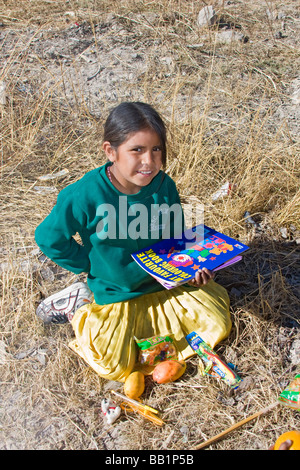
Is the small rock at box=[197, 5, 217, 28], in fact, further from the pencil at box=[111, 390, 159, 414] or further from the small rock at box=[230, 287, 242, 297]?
the pencil at box=[111, 390, 159, 414]

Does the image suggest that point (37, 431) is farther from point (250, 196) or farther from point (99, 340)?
point (250, 196)

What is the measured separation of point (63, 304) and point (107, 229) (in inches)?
24.2

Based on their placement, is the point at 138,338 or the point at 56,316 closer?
the point at 138,338

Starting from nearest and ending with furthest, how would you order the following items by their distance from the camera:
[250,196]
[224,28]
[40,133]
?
[250,196] < [40,133] < [224,28]

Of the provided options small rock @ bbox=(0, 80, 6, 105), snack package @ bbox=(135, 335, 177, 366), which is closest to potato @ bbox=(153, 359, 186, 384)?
snack package @ bbox=(135, 335, 177, 366)

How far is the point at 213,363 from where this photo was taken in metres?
2.24

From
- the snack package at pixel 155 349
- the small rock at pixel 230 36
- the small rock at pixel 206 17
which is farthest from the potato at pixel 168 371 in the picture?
the small rock at pixel 206 17

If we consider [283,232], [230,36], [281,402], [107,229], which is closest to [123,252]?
[107,229]

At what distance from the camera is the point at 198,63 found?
4.52 meters

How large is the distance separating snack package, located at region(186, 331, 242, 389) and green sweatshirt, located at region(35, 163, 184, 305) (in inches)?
13.7

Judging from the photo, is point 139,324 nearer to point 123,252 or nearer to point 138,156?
point 123,252

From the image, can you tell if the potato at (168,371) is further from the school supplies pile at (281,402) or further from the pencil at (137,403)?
the school supplies pile at (281,402)

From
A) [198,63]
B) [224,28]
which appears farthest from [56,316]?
[224,28]

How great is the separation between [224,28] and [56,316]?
3.82 metres
